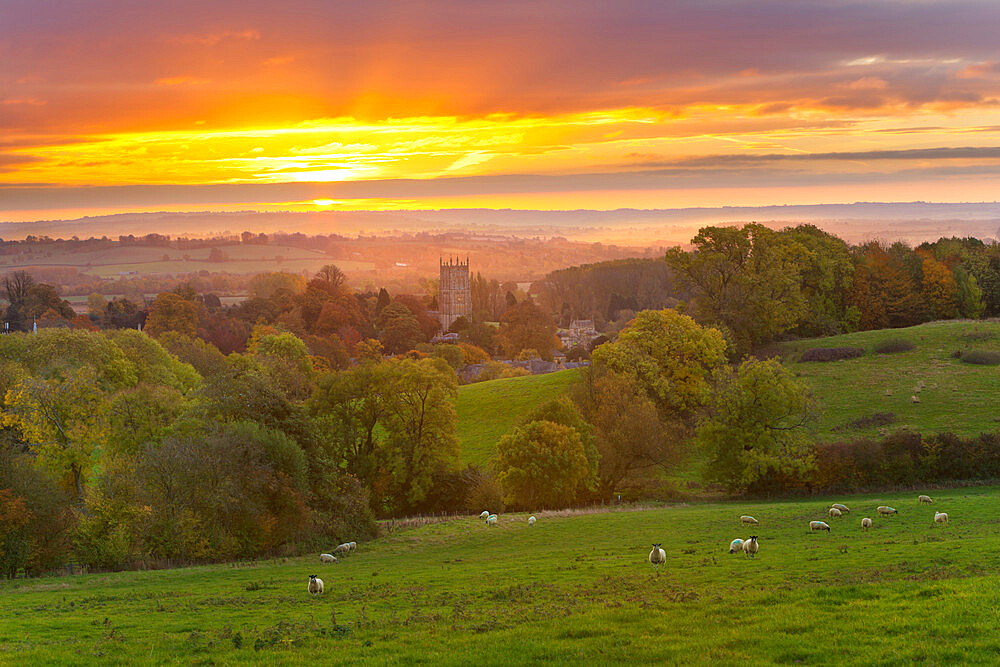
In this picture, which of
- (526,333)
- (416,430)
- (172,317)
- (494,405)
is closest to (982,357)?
(494,405)

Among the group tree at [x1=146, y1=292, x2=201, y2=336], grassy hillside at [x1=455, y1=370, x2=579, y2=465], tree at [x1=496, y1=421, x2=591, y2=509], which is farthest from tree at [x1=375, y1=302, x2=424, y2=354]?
tree at [x1=496, y1=421, x2=591, y2=509]

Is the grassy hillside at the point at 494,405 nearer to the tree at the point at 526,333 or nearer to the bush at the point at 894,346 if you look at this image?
the bush at the point at 894,346

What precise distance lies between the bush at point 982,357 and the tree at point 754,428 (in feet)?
95.7

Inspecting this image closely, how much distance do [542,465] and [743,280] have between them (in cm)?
4010

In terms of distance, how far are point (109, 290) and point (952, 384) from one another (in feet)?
624

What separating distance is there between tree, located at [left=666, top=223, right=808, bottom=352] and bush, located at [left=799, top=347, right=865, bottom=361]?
13.6 feet

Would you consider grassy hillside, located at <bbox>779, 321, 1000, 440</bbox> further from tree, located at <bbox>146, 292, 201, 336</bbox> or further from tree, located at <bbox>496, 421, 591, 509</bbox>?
tree, located at <bbox>146, 292, 201, 336</bbox>

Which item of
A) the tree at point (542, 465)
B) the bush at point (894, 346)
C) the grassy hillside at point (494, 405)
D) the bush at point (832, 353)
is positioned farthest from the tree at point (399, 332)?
the tree at point (542, 465)

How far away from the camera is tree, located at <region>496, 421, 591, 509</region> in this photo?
157 feet

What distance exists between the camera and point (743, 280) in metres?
77.3

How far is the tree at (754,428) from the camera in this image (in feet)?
156

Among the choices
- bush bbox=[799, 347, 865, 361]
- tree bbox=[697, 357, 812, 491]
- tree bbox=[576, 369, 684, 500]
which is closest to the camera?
tree bbox=[697, 357, 812, 491]

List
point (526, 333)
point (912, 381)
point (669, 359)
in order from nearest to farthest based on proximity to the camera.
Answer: point (912, 381), point (669, 359), point (526, 333)

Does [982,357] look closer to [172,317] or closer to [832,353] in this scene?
[832,353]
